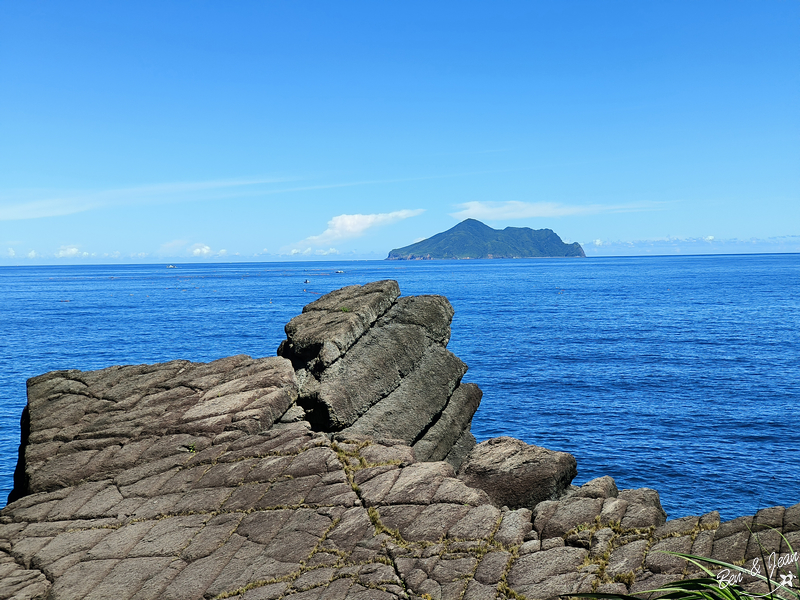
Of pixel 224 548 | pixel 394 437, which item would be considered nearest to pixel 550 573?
pixel 224 548

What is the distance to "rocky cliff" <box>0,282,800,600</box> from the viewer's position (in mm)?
10625

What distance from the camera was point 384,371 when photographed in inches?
798

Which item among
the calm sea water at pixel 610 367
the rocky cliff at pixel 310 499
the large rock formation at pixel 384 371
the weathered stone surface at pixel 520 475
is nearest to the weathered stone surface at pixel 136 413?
the rocky cliff at pixel 310 499

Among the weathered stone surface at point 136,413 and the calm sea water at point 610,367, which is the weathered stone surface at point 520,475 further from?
the calm sea water at point 610,367

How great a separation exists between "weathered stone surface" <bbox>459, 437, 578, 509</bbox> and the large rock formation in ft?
9.28

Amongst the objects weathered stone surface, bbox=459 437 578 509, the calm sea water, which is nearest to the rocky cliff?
weathered stone surface, bbox=459 437 578 509

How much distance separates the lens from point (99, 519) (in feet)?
44.2

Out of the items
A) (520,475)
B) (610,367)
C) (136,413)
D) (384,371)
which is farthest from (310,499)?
(610,367)

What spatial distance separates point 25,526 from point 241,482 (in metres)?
5.01

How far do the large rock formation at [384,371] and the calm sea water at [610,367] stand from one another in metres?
10.8

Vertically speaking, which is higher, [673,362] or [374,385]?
[374,385]

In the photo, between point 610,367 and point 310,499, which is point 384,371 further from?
point 610,367

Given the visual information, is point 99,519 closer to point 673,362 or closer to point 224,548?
point 224,548

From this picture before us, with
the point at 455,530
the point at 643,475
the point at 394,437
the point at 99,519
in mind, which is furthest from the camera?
the point at 643,475
